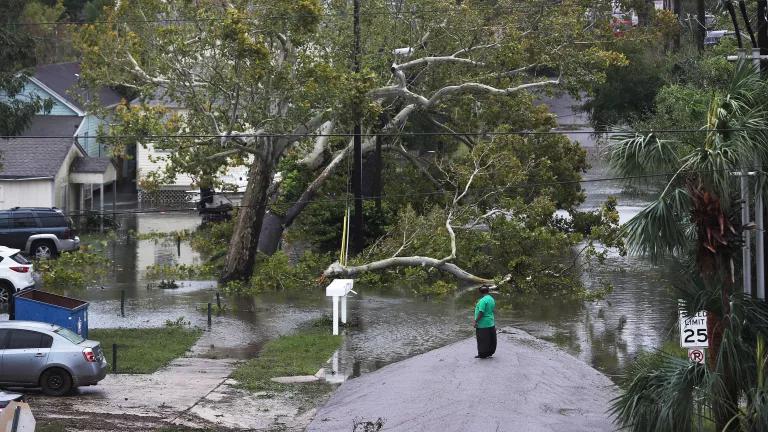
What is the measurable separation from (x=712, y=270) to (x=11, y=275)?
17.7 meters

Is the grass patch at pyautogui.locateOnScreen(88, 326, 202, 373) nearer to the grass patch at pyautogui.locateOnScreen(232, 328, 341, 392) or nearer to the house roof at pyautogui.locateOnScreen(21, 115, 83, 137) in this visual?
the grass patch at pyautogui.locateOnScreen(232, 328, 341, 392)

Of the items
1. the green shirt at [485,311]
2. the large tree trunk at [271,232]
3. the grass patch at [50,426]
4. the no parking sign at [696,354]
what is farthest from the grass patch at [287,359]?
the large tree trunk at [271,232]

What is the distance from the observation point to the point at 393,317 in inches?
992

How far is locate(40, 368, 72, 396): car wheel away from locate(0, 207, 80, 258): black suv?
14.6m

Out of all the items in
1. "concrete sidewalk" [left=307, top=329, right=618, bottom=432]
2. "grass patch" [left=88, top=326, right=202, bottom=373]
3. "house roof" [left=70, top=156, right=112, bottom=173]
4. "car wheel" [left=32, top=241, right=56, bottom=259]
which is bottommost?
"grass patch" [left=88, top=326, right=202, bottom=373]

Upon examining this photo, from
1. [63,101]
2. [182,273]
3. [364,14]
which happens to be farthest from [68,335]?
[63,101]

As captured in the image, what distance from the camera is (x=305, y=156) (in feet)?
106

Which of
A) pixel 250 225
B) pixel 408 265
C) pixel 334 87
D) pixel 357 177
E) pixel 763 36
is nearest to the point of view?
pixel 763 36

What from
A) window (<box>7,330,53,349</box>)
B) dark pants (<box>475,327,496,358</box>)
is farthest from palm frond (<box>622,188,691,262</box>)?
window (<box>7,330,53,349</box>)

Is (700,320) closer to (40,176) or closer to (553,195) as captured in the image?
(553,195)

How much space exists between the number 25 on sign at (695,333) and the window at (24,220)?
2336 centimetres

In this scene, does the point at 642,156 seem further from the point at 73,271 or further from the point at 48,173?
the point at 48,173

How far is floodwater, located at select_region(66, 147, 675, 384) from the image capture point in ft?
71.6

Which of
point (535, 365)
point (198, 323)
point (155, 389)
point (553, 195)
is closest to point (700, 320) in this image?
point (535, 365)
